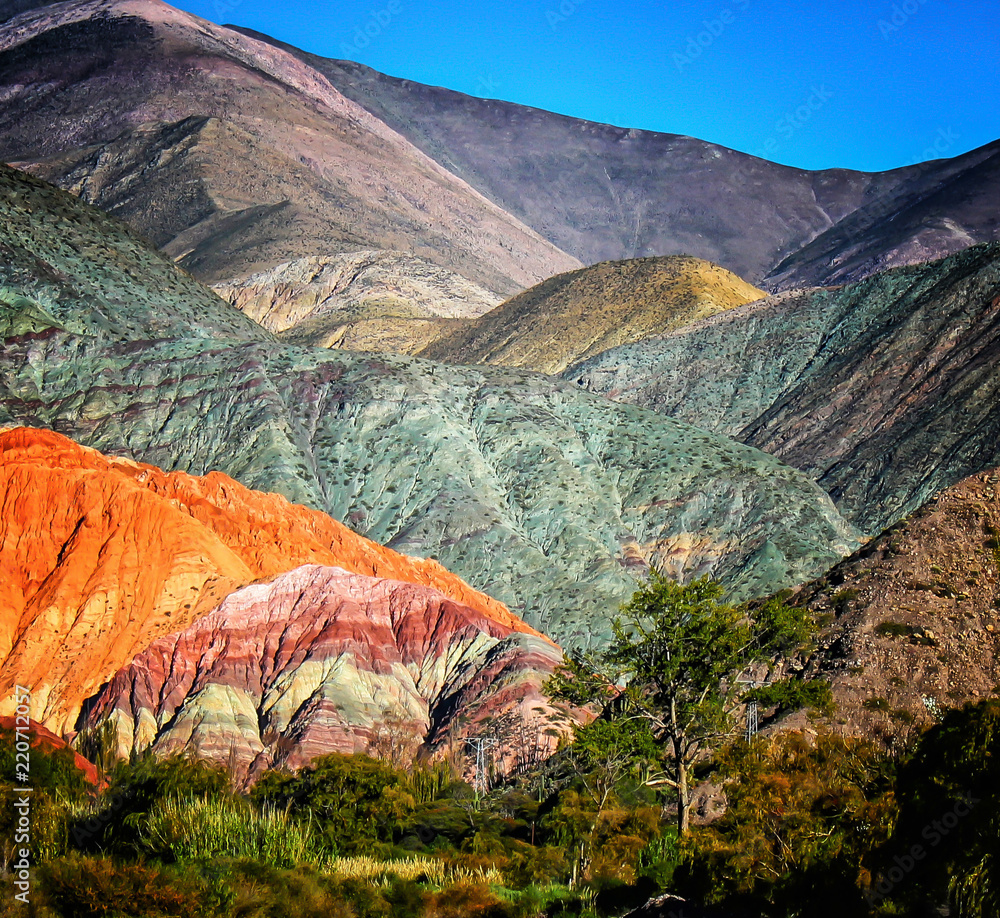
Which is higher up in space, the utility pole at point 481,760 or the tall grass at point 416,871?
the tall grass at point 416,871

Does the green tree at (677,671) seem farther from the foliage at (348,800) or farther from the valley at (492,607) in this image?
the foliage at (348,800)

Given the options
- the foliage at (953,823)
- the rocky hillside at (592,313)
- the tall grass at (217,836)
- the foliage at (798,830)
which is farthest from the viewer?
the rocky hillside at (592,313)

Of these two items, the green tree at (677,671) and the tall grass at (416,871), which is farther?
the green tree at (677,671)

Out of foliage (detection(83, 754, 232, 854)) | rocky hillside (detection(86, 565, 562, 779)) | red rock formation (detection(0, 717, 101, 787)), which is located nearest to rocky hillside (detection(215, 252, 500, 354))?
rocky hillside (detection(86, 565, 562, 779))

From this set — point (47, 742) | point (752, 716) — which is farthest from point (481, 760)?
point (47, 742)

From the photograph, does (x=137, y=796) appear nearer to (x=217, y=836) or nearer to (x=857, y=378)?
(x=217, y=836)

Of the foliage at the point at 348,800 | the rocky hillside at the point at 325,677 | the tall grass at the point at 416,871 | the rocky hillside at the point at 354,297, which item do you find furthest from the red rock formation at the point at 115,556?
the rocky hillside at the point at 354,297

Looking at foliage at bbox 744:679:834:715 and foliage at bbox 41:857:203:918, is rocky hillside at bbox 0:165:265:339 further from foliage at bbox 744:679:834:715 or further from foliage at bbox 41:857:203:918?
foliage at bbox 41:857:203:918

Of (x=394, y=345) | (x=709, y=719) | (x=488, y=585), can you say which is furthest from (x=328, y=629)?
(x=394, y=345)
